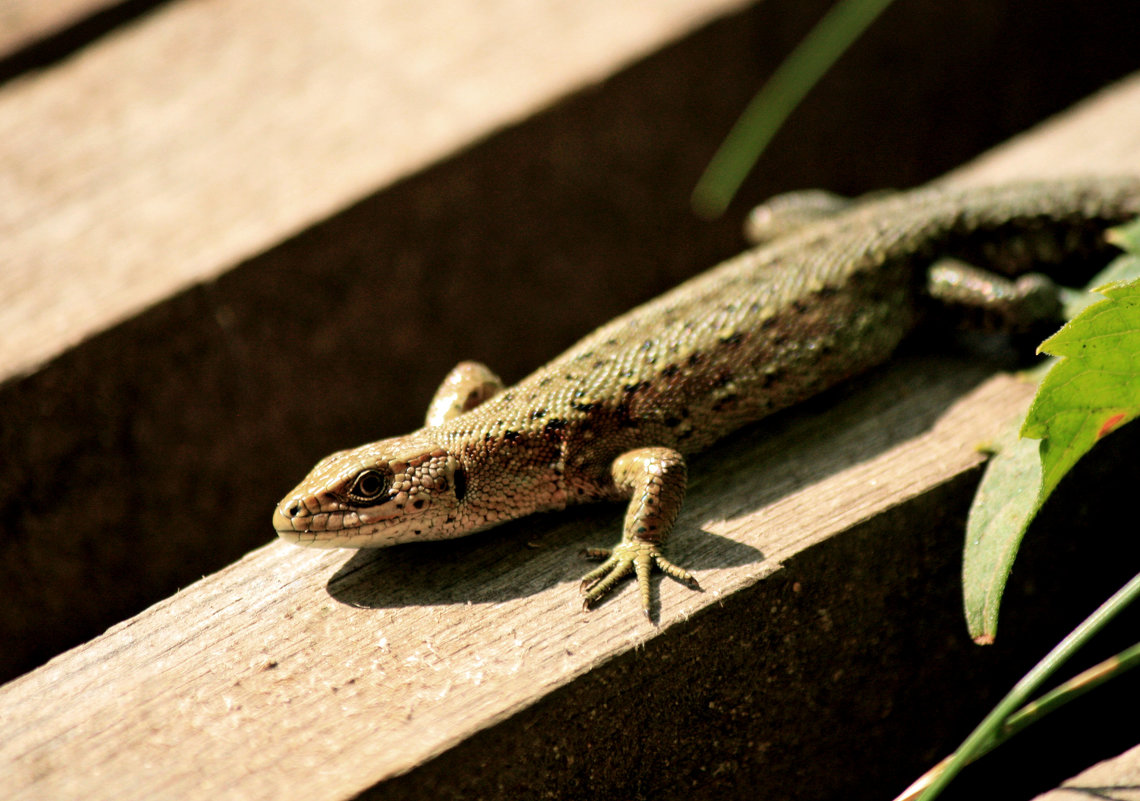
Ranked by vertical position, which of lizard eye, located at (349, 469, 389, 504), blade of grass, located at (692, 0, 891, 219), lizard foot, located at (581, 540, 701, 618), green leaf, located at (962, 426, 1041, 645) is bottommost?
green leaf, located at (962, 426, 1041, 645)

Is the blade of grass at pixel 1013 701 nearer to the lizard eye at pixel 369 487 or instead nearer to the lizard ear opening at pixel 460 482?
the lizard ear opening at pixel 460 482

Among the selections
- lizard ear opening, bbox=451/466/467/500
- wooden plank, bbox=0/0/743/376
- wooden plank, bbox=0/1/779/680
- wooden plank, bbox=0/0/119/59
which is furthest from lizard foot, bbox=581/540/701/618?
wooden plank, bbox=0/0/119/59

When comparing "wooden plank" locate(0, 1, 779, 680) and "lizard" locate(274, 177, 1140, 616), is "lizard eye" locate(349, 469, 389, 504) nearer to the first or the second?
"lizard" locate(274, 177, 1140, 616)

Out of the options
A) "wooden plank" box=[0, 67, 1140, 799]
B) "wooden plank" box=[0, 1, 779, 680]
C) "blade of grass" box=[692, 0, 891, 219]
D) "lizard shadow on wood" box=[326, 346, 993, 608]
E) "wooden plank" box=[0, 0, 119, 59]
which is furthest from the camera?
"wooden plank" box=[0, 0, 119, 59]

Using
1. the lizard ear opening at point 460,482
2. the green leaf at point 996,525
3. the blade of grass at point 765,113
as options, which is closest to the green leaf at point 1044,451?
the green leaf at point 996,525

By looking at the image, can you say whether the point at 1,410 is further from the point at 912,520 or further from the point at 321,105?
the point at 912,520

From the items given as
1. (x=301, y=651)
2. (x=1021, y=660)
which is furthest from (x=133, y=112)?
(x=1021, y=660)

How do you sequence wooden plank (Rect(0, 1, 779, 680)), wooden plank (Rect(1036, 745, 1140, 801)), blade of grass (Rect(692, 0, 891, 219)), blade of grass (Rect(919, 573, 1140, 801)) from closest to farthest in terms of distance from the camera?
1. blade of grass (Rect(919, 573, 1140, 801))
2. wooden plank (Rect(1036, 745, 1140, 801))
3. wooden plank (Rect(0, 1, 779, 680))
4. blade of grass (Rect(692, 0, 891, 219))

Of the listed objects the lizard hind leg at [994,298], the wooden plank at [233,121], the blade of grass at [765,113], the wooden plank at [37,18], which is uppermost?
the wooden plank at [37,18]
